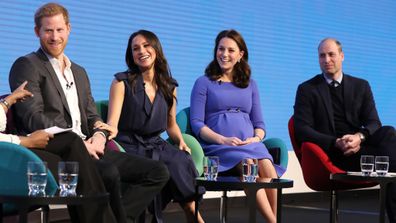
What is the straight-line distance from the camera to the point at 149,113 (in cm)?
425

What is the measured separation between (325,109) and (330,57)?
1.20 ft

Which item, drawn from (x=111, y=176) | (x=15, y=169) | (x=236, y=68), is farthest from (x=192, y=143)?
(x=15, y=169)

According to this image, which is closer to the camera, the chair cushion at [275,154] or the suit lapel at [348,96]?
the chair cushion at [275,154]

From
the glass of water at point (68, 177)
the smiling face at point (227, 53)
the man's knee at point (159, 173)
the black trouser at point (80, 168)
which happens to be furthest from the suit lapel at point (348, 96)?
the glass of water at point (68, 177)

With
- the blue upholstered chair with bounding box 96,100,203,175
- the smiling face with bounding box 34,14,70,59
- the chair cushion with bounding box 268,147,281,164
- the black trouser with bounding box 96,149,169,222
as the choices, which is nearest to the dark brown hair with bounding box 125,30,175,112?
the blue upholstered chair with bounding box 96,100,203,175

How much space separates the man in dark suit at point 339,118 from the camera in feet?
15.7

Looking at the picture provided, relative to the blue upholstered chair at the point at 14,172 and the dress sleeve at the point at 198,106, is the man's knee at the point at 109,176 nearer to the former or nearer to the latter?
the blue upholstered chair at the point at 14,172

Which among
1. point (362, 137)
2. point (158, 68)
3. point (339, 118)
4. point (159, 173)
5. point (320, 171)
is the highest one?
point (158, 68)

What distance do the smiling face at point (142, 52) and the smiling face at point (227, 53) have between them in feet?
2.38

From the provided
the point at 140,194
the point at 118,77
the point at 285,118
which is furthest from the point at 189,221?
the point at 285,118

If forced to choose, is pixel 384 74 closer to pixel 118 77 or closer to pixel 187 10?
pixel 187 10

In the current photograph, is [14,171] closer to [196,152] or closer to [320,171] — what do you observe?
[196,152]

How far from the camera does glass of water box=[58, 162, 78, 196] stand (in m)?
2.66

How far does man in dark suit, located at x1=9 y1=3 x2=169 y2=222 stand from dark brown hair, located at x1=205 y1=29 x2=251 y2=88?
4.23ft
